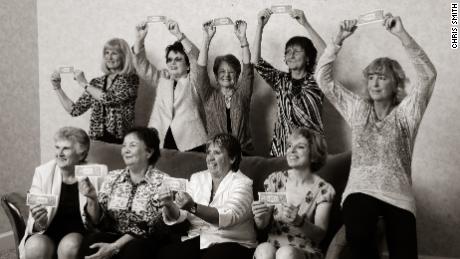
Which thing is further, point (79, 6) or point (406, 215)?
point (79, 6)

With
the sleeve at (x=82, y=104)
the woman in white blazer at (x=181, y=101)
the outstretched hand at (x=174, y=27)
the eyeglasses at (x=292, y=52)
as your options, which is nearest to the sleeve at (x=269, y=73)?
the eyeglasses at (x=292, y=52)

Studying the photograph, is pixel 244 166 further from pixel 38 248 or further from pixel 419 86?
pixel 38 248

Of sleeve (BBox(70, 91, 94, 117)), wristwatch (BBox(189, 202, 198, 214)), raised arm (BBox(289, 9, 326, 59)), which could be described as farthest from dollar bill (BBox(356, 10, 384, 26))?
sleeve (BBox(70, 91, 94, 117))

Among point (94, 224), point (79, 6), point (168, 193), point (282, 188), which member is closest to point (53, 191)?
point (94, 224)

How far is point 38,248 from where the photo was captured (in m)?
2.90

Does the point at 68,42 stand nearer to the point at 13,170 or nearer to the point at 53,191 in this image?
the point at 13,170

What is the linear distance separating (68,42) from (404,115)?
2.76m

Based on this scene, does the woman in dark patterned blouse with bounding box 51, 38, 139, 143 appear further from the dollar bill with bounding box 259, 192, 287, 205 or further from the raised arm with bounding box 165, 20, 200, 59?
the dollar bill with bounding box 259, 192, 287, 205

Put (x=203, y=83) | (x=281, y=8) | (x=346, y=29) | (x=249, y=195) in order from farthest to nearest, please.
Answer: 1. (x=203, y=83)
2. (x=281, y=8)
3. (x=346, y=29)
4. (x=249, y=195)

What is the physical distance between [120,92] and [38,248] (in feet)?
4.28

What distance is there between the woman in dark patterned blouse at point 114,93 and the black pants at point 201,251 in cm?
129

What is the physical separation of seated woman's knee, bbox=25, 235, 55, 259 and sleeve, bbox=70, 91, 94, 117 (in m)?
1.37

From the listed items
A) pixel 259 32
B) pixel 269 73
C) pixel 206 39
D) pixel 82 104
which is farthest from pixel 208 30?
pixel 82 104

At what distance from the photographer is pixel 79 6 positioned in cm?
453
